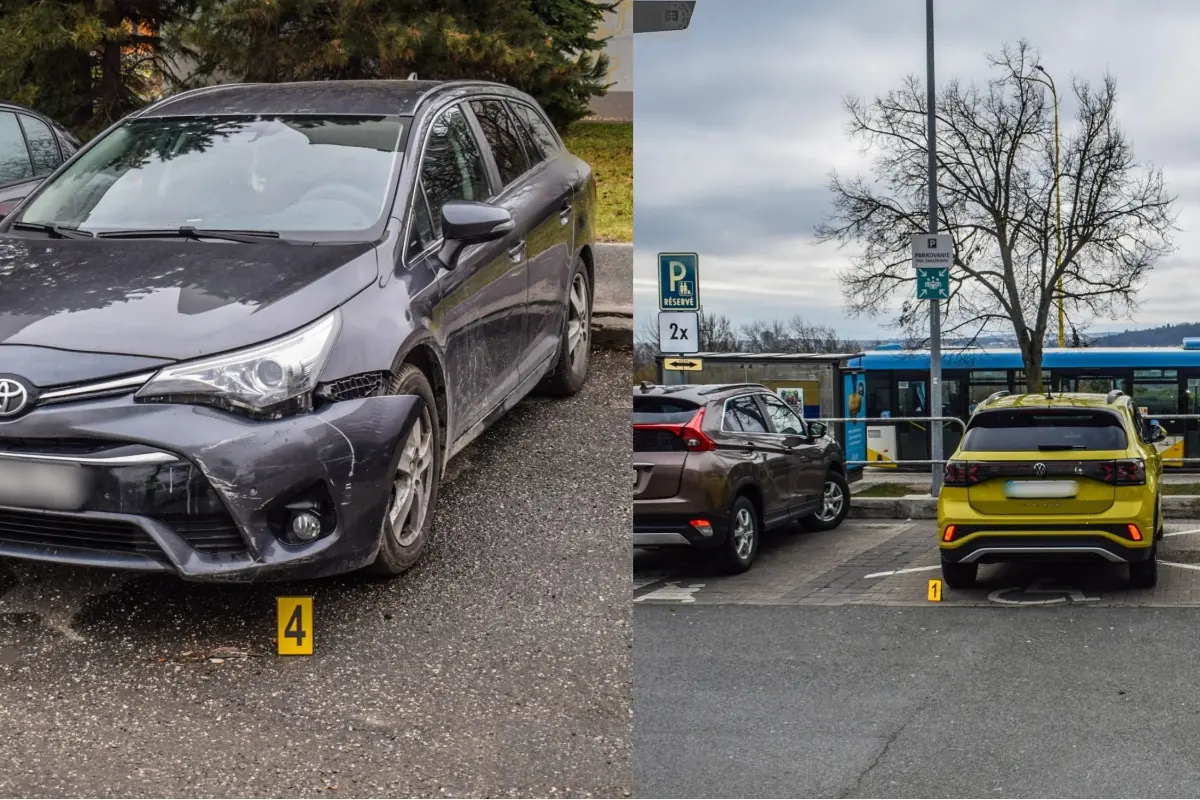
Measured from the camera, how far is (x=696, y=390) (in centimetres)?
186

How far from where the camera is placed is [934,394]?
2.62 meters

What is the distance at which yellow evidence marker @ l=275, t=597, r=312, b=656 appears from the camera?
6.86 ft

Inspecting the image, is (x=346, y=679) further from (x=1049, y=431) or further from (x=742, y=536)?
(x=1049, y=431)

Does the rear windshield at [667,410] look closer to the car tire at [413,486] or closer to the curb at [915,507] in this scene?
the car tire at [413,486]

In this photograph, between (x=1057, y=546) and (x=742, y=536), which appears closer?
(x=742, y=536)

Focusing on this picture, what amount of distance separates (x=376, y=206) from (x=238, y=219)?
0.31 metres

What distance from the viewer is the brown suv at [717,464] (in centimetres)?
179

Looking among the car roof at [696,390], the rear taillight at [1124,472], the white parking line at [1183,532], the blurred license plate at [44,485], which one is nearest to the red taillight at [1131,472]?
the rear taillight at [1124,472]

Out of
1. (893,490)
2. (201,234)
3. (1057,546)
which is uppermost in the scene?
(201,234)

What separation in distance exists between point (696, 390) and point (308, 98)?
1.37m

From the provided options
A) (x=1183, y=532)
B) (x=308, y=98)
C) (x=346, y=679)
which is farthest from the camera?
(x=308, y=98)

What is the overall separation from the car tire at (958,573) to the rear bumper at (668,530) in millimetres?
1042

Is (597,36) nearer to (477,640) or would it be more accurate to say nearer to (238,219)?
(238,219)

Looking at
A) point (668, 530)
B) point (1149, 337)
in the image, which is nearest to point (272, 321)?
point (668, 530)
